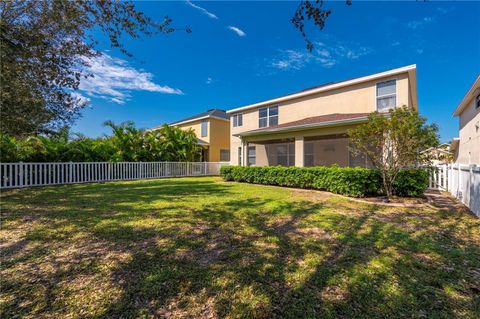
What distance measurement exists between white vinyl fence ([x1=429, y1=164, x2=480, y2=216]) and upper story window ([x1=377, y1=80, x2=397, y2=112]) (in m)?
3.96

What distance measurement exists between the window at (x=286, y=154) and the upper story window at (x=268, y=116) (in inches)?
97.1

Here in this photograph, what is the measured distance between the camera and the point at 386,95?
11945 mm

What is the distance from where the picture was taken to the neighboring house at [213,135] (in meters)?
23.5

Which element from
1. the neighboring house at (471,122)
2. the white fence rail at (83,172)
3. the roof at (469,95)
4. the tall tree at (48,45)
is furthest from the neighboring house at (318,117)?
the tall tree at (48,45)

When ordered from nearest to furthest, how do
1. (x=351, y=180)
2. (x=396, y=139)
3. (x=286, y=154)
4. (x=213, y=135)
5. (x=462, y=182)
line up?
(x=396, y=139) < (x=462, y=182) < (x=351, y=180) < (x=286, y=154) < (x=213, y=135)

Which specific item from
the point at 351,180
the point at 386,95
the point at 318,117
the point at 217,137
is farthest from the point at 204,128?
the point at 351,180

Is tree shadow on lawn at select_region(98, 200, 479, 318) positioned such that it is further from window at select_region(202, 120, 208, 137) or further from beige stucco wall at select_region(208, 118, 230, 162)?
window at select_region(202, 120, 208, 137)

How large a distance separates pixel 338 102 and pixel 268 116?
571cm

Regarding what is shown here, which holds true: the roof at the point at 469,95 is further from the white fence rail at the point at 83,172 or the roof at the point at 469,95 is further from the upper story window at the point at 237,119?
the white fence rail at the point at 83,172

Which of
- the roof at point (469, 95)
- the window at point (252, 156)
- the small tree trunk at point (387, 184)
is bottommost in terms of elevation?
the small tree trunk at point (387, 184)

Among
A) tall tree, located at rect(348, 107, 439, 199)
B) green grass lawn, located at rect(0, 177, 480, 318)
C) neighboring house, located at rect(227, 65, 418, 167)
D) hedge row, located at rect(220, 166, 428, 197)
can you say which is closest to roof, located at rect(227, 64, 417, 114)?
neighboring house, located at rect(227, 65, 418, 167)

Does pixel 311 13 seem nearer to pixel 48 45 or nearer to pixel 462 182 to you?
pixel 48 45

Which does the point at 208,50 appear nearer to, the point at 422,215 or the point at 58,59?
the point at 58,59

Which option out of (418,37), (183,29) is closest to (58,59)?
(183,29)
